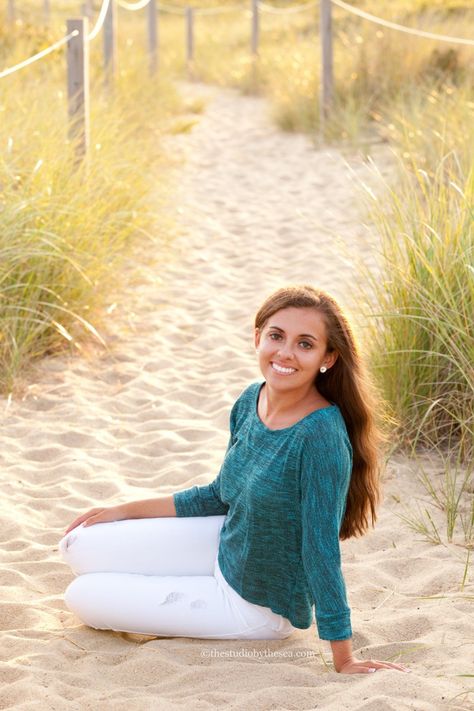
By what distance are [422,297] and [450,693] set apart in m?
1.62

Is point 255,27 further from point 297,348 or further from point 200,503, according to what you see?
point 297,348

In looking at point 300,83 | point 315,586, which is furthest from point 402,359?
point 300,83

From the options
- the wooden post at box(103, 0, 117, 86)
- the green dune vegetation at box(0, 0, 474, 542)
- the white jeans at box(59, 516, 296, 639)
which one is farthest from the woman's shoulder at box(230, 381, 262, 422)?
the wooden post at box(103, 0, 117, 86)

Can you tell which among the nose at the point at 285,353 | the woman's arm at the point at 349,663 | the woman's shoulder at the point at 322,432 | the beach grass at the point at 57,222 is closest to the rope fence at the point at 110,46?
the beach grass at the point at 57,222

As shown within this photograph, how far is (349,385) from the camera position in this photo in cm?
253

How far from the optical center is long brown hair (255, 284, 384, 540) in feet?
8.21

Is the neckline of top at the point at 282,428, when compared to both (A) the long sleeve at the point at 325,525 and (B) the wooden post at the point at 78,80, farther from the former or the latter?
(B) the wooden post at the point at 78,80

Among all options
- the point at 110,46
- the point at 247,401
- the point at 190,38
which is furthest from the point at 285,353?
the point at 190,38

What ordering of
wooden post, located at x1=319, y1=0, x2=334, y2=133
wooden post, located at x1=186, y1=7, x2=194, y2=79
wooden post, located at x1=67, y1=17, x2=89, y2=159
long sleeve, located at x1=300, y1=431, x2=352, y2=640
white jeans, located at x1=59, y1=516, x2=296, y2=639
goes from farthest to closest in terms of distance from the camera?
wooden post, located at x1=186, y1=7, x2=194, y2=79
wooden post, located at x1=319, y1=0, x2=334, y2=133
wooden post, located at x1=67, y1=17, x2=89, y2=159
white jeans, located at x1=59, y1=516, x2=296, y2=639
long sleeve, located at x1=300, y1=431, x2=352, y2=640

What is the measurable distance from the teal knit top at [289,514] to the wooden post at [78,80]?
3.75 metres

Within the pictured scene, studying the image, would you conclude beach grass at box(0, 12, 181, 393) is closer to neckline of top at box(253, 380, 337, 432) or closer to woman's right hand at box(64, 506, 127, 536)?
woman's right hand at box(64, 506, 127, 536)

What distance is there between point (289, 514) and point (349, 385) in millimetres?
326

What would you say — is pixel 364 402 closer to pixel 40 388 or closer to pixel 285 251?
pixel 40 388

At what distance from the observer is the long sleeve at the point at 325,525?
92.5 inches
